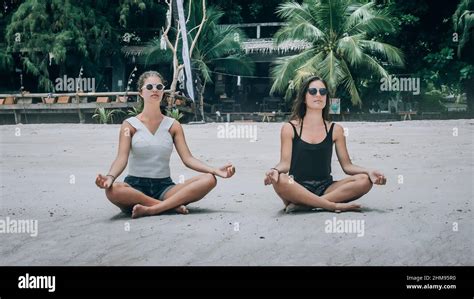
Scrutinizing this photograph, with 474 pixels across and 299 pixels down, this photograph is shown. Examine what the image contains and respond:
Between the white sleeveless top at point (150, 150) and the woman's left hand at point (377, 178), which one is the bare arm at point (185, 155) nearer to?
the white sleeveless top at point (150, 150)

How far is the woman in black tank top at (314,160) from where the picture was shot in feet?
14.8

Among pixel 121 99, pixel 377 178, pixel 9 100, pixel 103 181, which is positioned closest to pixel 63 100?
pixel 9 100

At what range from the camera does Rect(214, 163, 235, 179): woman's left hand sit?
Answer: 14.1ft

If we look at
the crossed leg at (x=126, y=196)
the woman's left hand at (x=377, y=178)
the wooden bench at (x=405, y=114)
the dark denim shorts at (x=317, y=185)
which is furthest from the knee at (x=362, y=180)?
the wooden bench at (x=405, y=114)

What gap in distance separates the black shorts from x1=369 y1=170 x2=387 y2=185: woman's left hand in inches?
57.7

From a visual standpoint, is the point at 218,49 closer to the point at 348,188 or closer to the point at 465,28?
the point at 465,28

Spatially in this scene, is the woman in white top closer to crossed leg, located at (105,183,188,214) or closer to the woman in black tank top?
crossed leg, located at (105,183,188,214)

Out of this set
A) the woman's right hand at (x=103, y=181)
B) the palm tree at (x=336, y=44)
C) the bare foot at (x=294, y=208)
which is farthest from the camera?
the palm tree at (x=336, y=44)

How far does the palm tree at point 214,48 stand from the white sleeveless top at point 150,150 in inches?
601

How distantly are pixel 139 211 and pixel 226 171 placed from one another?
2.43 feet

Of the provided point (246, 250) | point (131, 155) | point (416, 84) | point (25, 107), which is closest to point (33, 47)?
point (25, 107)

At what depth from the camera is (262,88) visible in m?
22.0

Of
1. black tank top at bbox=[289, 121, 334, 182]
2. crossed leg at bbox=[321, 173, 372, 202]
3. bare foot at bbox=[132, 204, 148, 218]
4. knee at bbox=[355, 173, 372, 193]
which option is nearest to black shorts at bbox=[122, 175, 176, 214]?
bare foot at bbox=[132, 204, 148, 218]

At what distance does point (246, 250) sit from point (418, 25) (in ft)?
55.4
